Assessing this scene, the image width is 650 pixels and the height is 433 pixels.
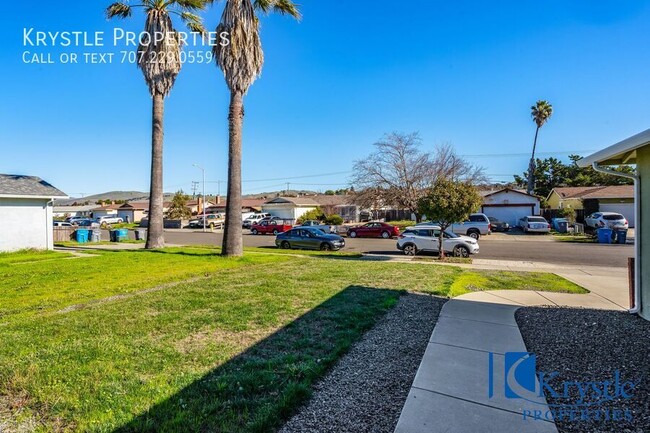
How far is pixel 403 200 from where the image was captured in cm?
3562

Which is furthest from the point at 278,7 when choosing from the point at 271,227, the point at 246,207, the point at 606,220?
the point at 246,207

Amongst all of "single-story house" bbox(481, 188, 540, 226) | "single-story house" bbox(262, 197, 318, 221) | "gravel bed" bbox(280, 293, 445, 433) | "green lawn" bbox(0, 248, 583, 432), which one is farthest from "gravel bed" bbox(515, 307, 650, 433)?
"single-story house" bbox(262, 197, 318, 221)

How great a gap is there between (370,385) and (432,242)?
1590 cm

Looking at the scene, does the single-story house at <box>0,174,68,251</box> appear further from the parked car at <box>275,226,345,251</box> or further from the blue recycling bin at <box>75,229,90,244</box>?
the parked car at <box>275,226,345,251</box>

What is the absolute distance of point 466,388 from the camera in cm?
370

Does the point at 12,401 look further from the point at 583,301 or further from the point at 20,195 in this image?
the point at 20,195

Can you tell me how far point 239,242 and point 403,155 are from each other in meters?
23.9

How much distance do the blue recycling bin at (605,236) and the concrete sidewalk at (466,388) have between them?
73.2 ft

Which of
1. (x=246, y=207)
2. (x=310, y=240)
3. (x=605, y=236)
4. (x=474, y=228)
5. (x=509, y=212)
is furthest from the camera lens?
(x=246, y=207)

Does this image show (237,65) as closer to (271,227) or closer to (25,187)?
(25,187)

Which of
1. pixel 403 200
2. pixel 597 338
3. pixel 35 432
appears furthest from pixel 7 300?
pixel 403 200

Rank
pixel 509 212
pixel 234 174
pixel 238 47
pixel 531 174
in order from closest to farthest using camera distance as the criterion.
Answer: pixel 238 47, pixel 234 174, pixel 509 212, pixel 531 174

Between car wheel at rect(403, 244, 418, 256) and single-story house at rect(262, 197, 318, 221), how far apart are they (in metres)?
33.5

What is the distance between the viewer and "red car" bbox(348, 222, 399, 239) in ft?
94.8
